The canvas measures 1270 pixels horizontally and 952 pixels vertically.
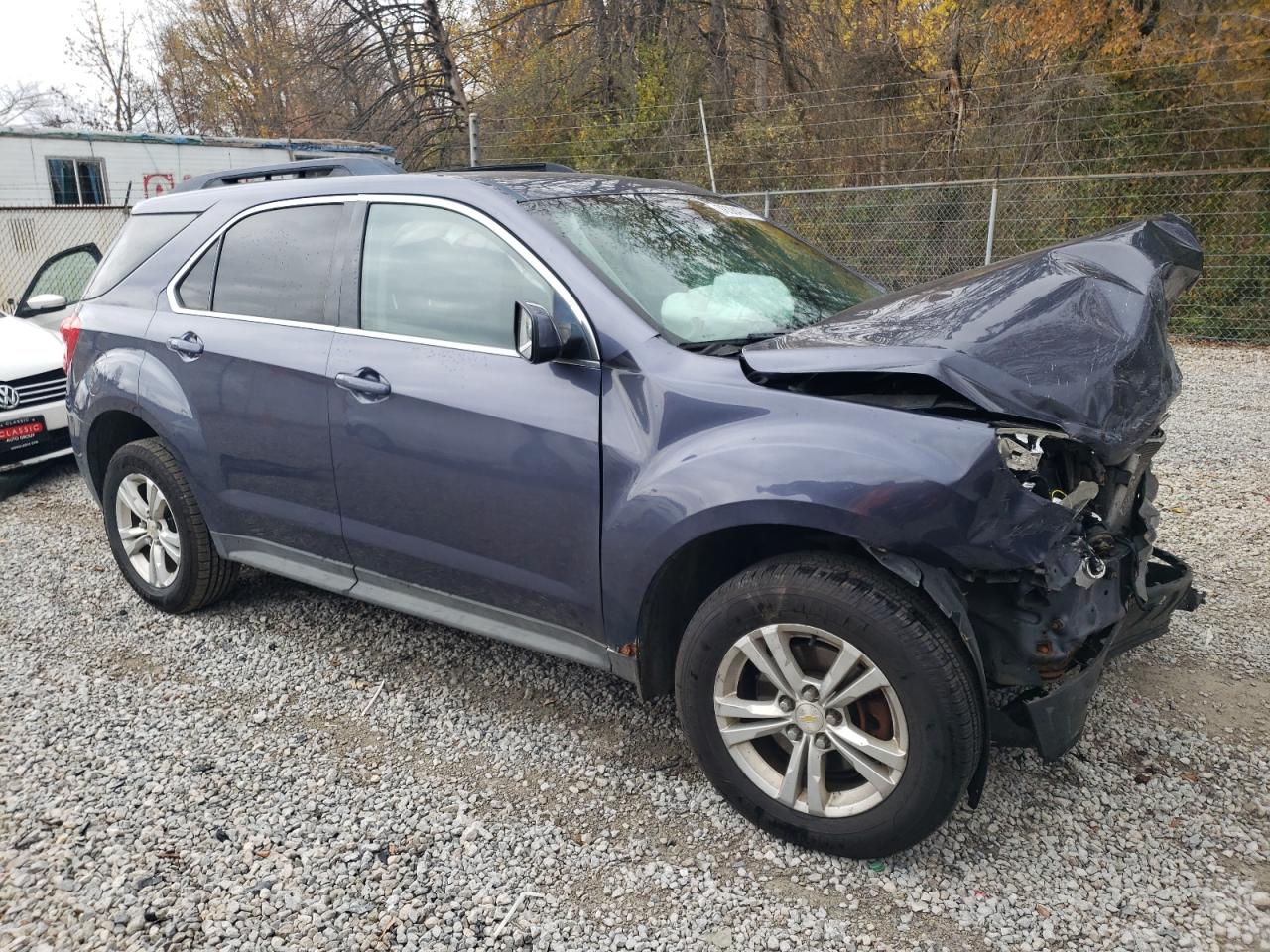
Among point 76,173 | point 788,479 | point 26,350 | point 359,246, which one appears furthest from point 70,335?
point 76,173

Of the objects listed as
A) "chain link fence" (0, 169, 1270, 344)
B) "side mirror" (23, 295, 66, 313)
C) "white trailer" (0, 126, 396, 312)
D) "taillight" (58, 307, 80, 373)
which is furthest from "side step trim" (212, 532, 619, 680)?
"white trailer" (0, 126, 396, 312)

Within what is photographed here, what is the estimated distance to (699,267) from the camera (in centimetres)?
332

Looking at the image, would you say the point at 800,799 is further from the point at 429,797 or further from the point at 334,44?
the point at 334,44

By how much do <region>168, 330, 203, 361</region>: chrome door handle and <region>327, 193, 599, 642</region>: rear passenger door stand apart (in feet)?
2.58

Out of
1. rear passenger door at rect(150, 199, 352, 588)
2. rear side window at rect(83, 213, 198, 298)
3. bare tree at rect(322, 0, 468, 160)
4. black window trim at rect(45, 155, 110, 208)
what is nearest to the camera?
rear passenger door at rect(150, 199, 352, 588)

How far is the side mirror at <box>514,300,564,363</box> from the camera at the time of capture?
276cm

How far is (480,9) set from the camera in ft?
60.5

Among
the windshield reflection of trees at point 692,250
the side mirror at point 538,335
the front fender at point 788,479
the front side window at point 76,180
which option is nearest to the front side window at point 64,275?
the windshield reflection of trees at point 692,250

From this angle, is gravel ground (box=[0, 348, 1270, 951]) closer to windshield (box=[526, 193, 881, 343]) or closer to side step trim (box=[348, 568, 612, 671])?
side step trim (box=[348, 568, 612, 671])

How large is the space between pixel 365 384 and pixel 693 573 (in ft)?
4.34

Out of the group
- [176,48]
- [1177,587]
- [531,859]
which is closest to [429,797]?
[531,859]

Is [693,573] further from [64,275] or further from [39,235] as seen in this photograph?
[39,235]

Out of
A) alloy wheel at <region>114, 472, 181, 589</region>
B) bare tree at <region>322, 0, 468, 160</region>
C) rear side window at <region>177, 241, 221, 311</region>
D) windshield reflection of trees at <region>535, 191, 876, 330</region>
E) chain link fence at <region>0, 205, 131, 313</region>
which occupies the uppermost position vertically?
bare tree at <region>322, 0, 468, 160</region>

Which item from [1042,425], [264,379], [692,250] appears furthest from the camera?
[264,379]
